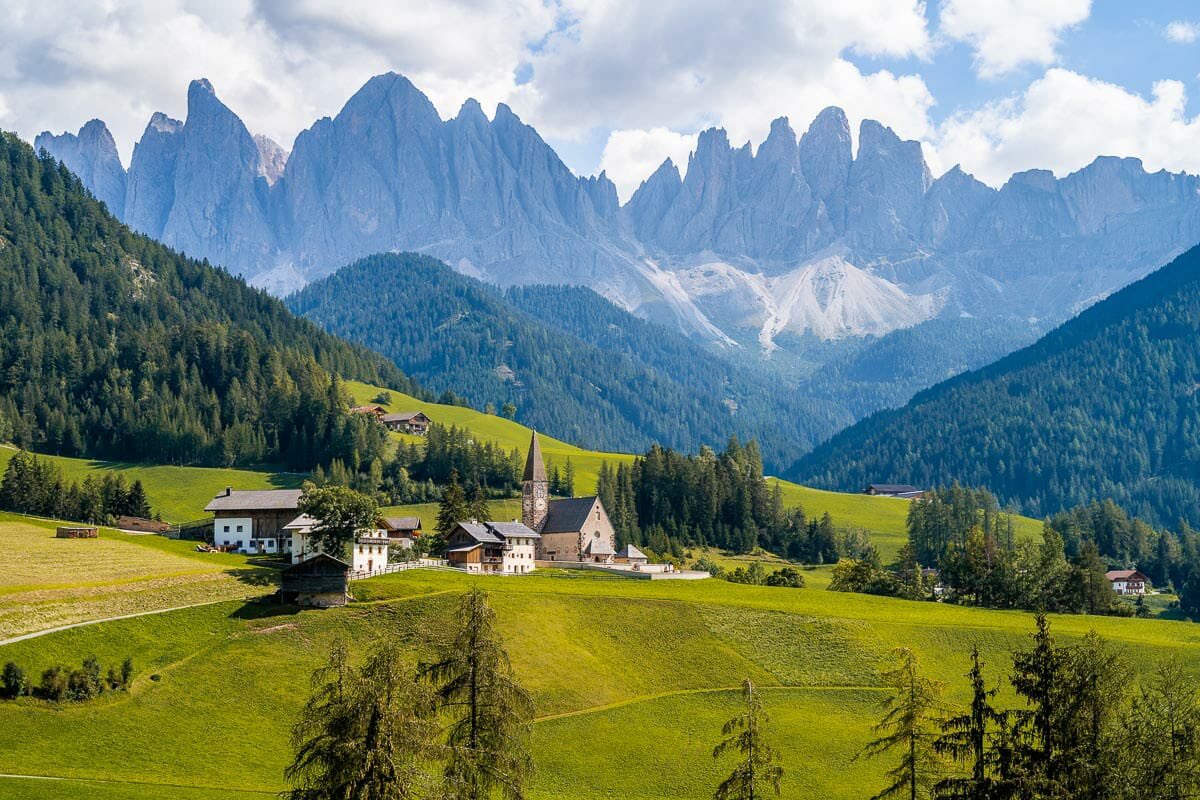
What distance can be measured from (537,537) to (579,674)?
2078 inches

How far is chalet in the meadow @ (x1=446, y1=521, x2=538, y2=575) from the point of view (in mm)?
121750

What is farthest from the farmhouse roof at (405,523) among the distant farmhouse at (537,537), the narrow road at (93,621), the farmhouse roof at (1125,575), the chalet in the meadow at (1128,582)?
the chalet in the meadow at (1128,582)

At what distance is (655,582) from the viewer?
392 feet

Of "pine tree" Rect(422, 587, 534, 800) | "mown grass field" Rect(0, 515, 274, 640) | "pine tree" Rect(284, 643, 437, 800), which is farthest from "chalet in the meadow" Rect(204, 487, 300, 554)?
"pine tree" Rect(284, 643, 437, 800)

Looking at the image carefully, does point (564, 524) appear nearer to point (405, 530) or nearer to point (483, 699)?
point (405, 530)

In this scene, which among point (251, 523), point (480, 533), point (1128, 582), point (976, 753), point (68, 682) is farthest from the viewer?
point (1128, 582)

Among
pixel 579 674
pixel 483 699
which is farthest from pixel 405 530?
pixel 483 699

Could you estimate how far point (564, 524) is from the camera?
473 ft

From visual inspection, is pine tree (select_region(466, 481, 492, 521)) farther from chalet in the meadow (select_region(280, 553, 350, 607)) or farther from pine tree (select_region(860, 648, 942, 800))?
pine tree (select_region(860, 648, 942, 800))

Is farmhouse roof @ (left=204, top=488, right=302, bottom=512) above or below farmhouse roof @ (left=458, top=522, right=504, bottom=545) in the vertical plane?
above

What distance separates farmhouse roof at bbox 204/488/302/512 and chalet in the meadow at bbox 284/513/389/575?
9.40 m

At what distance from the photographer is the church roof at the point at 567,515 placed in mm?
142500

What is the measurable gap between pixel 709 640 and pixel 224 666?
127ft

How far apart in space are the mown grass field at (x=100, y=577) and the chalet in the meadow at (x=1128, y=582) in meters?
135
